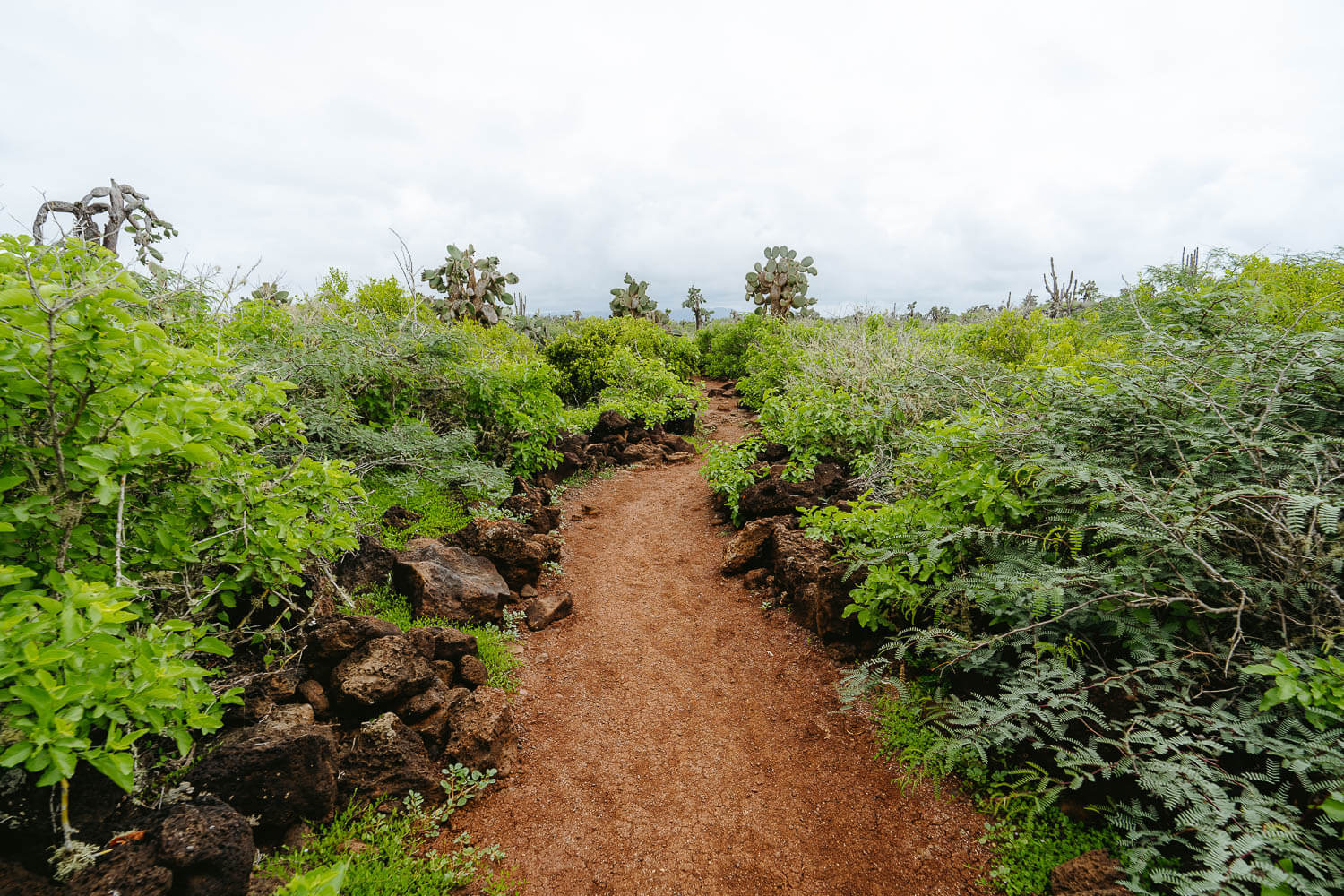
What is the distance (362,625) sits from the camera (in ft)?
12.7

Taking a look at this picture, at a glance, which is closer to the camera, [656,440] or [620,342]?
[656,440]

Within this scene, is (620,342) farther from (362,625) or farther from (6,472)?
(6,472)

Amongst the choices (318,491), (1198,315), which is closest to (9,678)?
(318,491)

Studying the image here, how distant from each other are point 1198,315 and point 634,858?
6.46m

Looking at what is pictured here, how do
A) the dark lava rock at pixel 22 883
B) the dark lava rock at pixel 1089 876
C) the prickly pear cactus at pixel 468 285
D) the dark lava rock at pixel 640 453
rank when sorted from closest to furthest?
the dark lava rock at pixel 22 883 → the dark lava rock at pixel 1089 876 → the dark lava rock at pixel 640 453 → the prickly pear cactus at pixel 468 285

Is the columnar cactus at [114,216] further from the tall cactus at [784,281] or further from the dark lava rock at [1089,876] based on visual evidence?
the tall cactus at [784,281]

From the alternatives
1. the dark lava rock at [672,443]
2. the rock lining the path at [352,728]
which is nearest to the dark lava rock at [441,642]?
the rock lining the path at [352,728]

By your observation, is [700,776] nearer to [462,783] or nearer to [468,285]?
[462,783]

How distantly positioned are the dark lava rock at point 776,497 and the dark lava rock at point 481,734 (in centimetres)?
429

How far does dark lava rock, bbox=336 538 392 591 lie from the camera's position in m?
4.96

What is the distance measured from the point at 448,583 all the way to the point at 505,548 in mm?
835

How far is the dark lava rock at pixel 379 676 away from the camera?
362cm

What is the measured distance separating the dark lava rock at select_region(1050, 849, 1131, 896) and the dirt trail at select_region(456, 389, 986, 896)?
41 cm

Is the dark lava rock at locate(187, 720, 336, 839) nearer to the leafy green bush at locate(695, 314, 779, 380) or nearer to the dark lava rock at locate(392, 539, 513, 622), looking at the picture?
the dark lava rock at locate(392, 539, 513, 622)
